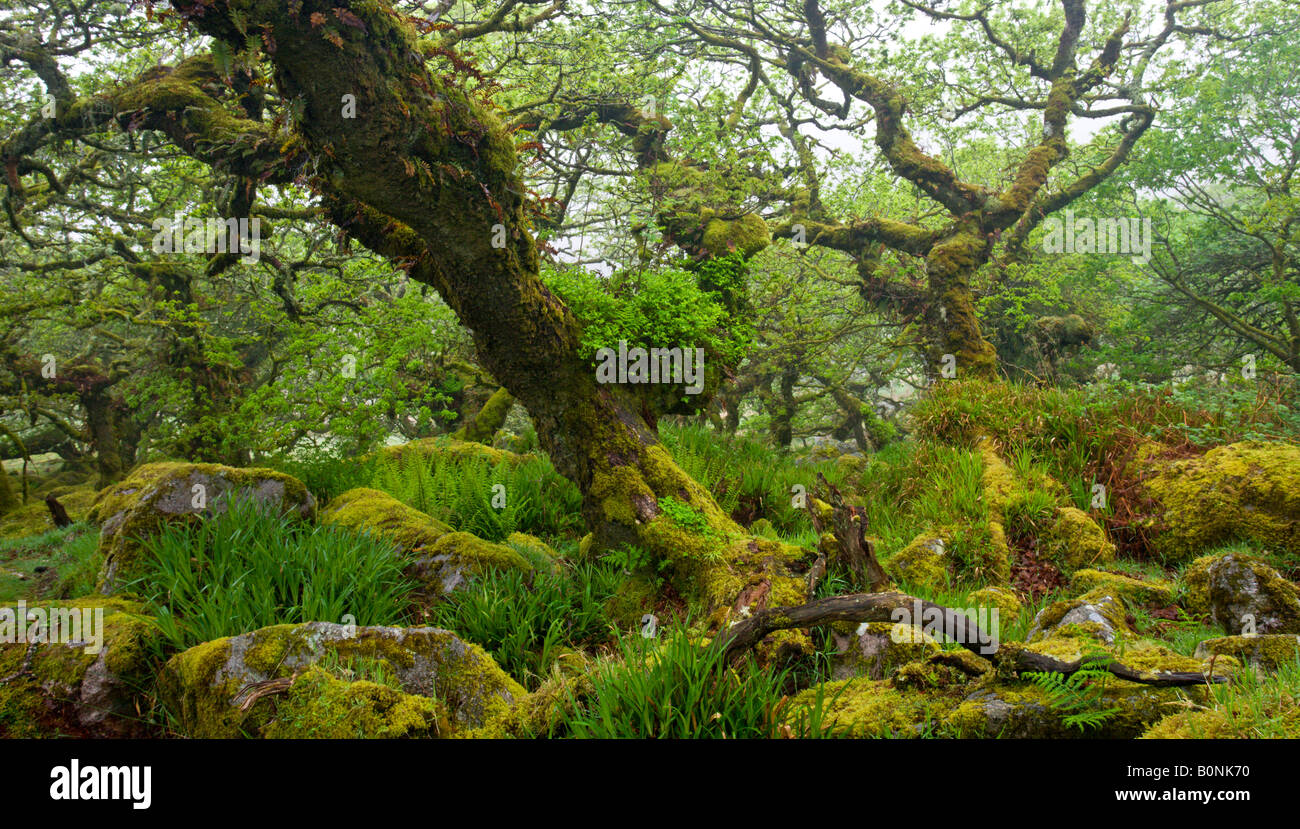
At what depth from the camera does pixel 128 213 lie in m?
11.0

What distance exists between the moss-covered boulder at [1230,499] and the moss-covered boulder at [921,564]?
2.02 m

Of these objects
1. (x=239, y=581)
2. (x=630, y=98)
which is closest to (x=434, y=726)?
(x=239, y=581)

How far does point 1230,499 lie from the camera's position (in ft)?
17.4

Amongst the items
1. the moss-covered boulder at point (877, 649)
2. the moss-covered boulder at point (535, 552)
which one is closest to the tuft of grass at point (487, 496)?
the moss-covered boulder at point (535, 552)

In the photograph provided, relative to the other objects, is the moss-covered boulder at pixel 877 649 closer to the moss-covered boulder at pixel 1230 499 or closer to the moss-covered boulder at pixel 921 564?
the moss-covered boulder at pixel 921 564

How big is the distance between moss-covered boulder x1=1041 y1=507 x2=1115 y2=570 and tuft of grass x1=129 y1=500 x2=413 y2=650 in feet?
18.8

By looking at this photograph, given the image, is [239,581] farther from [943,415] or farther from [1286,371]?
[1286,371]

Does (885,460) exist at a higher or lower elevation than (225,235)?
lower

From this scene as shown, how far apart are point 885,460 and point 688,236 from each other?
14.0ft

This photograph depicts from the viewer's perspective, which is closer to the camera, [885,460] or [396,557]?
[396,557]

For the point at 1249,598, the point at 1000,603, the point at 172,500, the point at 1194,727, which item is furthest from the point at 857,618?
the point at 172,500

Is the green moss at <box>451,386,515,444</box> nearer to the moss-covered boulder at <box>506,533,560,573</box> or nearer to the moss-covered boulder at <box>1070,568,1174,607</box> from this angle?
the moss-covered boulder at <box>506,533,560,573</box>

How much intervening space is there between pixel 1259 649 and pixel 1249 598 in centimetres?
124

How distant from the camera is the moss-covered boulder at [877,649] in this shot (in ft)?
11.4
